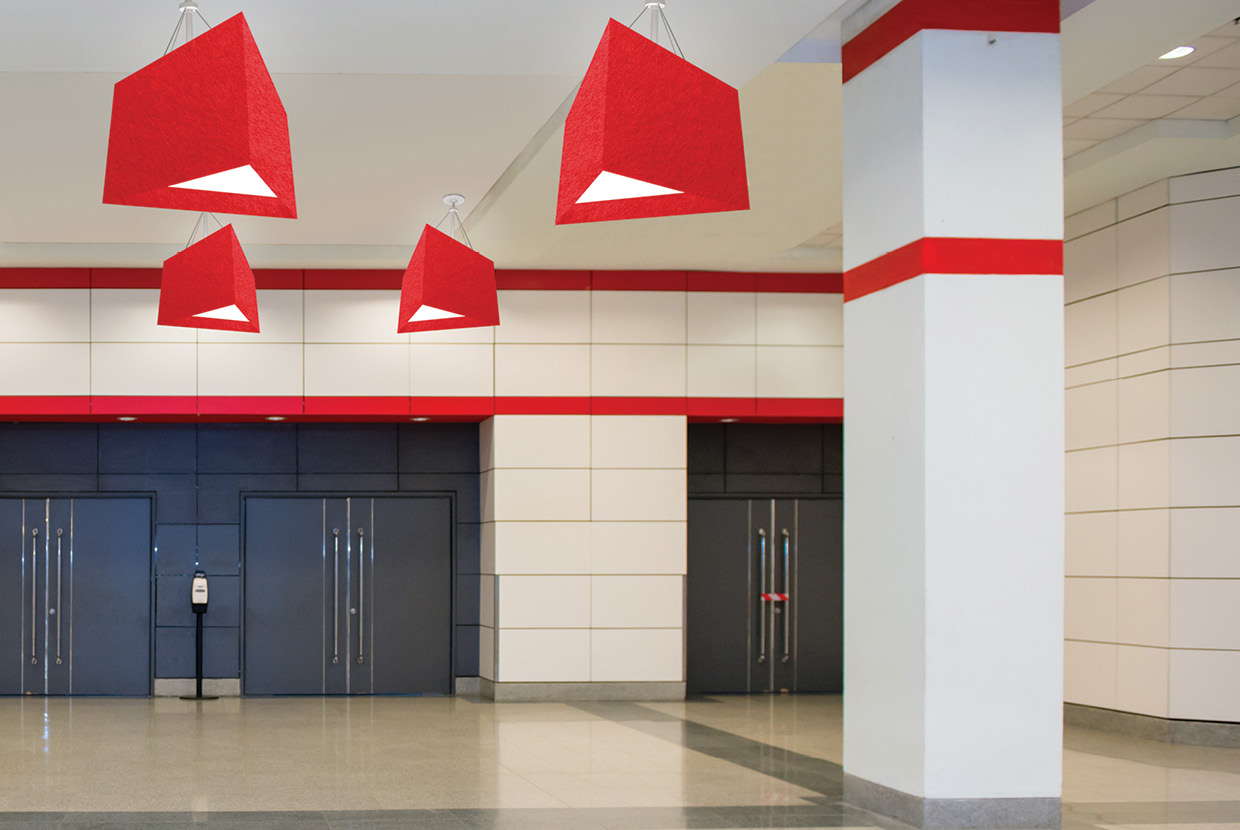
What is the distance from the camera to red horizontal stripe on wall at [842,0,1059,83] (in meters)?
6.32

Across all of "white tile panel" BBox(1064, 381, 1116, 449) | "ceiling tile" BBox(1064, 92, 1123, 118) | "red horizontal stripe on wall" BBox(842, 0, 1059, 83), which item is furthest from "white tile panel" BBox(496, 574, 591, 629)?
"red horizontal stripe on wall" BBox(842, 0, 1059, 83)

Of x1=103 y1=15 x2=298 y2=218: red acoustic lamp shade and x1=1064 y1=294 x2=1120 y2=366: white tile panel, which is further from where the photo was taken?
x1=1064 y1=294 x2=1120 y2=366: white tile panel

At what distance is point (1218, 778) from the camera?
325 inches

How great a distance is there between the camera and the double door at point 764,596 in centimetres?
1412

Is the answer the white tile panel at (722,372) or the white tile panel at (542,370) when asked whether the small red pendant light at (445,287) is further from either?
the white tile panel at (722,372)

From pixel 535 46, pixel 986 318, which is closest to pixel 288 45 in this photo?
pixel 535 46

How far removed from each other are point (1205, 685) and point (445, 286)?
6.65 m

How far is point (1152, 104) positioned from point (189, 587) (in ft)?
34.5

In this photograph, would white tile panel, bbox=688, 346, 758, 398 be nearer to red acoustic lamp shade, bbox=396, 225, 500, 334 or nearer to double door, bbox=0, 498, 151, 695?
red acoustic lamp shade, bbox=396, 225, 500, 334

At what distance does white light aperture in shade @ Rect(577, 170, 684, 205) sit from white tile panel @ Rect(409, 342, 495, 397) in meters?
7.61

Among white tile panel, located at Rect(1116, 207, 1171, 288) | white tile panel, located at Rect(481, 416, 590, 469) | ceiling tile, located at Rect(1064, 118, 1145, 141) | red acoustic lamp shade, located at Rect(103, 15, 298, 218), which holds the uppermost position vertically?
ceiling tile, located at Rect(1064, 118, 1145, 141)

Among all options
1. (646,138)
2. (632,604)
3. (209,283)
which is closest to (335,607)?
(632,604)

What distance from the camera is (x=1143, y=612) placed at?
10195 millimetres

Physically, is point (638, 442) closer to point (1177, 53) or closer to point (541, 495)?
point (541, 495)
